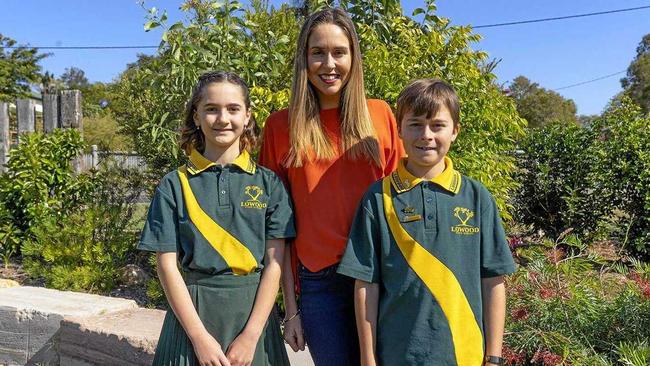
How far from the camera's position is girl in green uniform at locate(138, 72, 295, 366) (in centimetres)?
186

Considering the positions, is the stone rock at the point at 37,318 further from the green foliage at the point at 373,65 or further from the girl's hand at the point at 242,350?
the girl's hand at the point at 242,350

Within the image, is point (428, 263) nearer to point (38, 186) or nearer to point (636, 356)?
point (636, 356)

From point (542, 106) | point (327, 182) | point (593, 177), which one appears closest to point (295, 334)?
point (327, 182)

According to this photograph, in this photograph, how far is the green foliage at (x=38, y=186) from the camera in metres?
5.62

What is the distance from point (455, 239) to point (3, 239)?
5547mm

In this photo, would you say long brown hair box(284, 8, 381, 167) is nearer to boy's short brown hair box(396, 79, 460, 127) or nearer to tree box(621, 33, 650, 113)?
boy's short brown hair box(396, 79, 460, 127)

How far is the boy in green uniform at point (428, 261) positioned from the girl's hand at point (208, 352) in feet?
1.55

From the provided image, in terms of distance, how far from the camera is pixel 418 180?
5.89ft

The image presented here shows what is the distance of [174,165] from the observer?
4.71 metres

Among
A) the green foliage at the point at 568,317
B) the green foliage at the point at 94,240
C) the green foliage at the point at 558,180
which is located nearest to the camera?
the green foliage at the point at 568,317

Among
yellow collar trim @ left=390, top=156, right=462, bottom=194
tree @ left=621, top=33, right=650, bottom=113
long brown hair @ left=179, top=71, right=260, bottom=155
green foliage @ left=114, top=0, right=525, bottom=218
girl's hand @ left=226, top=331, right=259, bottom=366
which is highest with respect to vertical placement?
tree @ left=621, top=33, right=650, bottom=113

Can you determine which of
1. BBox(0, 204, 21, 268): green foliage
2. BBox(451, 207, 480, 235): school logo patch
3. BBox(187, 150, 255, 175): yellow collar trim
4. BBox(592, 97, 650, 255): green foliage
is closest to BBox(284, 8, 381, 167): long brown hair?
BBox(187, 150, 255, 175): yellow collar trim

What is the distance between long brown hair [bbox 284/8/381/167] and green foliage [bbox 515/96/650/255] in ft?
15.0

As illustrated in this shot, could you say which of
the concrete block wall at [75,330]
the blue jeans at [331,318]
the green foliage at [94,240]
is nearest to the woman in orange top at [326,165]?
the blue jeans at [331,318]
